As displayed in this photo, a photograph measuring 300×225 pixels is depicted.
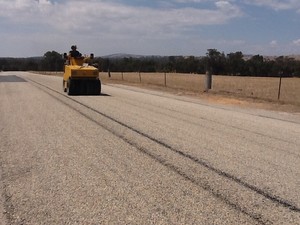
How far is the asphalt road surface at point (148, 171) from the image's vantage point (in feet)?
17.6

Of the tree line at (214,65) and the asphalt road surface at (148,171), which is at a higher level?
the asphalt road surface at (148,171)

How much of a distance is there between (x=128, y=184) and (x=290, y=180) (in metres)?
Result: 2.34

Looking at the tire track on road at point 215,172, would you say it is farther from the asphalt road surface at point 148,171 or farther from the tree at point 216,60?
the tree at point 216,60

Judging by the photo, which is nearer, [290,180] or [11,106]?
[290,180]

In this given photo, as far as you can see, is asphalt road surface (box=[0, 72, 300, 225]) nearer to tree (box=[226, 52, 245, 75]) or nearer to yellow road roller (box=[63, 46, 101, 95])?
yellow road roller (box=[63, 46, 101, 95])

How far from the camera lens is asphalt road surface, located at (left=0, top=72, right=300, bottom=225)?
536 cm

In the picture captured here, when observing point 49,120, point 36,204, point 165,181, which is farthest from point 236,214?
point 49,120

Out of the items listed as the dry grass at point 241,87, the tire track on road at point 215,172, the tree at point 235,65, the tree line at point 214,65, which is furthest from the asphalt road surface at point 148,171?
the tree at point 235,65

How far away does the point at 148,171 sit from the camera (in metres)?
7.20

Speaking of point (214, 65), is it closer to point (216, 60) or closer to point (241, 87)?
point (216, 60)

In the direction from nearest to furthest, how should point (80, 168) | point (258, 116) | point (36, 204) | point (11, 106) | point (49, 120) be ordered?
1. point (36, 204)
2. point (80, 168)
3. point (49, 120)
4. point (258, 116)
5. point (11, 106)

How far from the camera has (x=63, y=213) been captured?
17.6ft

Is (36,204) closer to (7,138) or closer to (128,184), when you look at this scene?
(128,184)

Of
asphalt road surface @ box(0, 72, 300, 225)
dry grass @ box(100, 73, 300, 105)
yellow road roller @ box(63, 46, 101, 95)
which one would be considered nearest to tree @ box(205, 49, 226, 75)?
dry grass @ box(100, 73, 300, 105)
